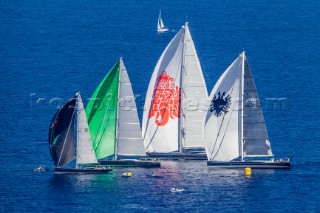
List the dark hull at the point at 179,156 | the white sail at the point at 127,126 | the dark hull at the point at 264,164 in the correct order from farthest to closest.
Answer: the dark hull at the point at 179,156 < the dark hull at the point at 264,164 < the white sail at the point at 127,126

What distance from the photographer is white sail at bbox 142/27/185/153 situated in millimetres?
193750

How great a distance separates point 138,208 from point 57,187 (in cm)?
1385

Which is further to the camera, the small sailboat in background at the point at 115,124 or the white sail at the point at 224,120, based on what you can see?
the white sail at the point at 224,120

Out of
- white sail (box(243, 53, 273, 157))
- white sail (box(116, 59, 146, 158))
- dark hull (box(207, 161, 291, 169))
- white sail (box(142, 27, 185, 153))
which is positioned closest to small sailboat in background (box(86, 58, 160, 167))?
white sail (box(116, 59, 146, 158))

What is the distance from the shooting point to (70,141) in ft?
614

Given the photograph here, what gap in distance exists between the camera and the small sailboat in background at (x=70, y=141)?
18550cm

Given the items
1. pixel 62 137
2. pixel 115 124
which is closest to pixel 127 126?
pixel 115 124

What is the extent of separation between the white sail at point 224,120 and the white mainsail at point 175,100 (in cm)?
476

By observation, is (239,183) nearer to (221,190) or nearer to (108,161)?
(221,190)

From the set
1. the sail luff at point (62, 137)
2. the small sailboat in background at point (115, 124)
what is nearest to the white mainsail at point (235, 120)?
the small sailboat in background at point (115, 124)

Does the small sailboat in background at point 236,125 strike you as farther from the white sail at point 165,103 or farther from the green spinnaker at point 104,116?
the green spinnaker at point 104,116

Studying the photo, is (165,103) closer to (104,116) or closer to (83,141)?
(104,116)

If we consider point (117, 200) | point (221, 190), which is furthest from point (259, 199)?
point (117, 200)

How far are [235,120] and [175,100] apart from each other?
9.02 metres
